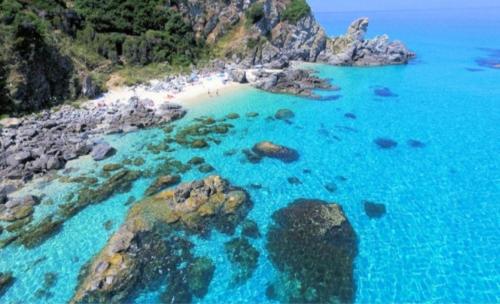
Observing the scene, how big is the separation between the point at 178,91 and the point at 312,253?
36394 millimetres

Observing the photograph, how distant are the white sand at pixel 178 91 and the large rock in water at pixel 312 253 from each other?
27427 mm

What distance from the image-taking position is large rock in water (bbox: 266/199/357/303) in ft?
50.8

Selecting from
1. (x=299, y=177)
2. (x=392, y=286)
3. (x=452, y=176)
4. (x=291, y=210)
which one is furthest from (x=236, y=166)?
(x=452, y=176)

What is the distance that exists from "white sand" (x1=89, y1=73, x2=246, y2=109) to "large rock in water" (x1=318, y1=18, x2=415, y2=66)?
2878 cm

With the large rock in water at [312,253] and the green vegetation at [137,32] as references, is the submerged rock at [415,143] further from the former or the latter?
the green vegetation at [137,32]

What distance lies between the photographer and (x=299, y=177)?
1015 inches

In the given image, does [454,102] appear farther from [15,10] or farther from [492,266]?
[15,10]

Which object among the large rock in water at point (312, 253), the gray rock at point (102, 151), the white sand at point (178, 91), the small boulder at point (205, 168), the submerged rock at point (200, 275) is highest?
A: the white sand at point (178, 91)

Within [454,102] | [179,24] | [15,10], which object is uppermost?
[15,10]

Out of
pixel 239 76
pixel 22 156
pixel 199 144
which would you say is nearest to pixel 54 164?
pixel 22 156

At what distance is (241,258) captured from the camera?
698 inches

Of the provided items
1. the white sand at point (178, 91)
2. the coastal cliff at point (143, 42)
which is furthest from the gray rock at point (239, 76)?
the coastal cliff at point (143, 42)

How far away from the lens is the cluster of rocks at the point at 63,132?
2665 cm

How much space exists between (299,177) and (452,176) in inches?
522
